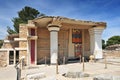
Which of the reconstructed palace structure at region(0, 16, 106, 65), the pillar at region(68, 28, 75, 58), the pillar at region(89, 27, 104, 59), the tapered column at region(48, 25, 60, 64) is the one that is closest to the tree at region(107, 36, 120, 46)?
the reconstructed palace structure at region(0, 16, 106, 65)

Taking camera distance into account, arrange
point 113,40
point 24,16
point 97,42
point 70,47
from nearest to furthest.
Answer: point 97,42 < point 70,47 < point 24,16 < point 113,40

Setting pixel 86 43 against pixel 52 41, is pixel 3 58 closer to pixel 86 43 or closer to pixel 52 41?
pixel 52 41

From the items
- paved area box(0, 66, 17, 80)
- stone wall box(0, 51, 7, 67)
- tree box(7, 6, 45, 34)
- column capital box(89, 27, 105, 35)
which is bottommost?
paved area box(0, 66, 17, 80)

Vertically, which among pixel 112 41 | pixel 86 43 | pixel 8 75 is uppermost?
pixel 112 41

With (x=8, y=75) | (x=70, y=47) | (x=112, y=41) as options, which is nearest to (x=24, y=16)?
(x=70, y=47)

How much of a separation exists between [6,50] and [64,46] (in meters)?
6.77

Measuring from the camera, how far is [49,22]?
15.7 meters

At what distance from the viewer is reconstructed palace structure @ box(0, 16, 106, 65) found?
51.0ft

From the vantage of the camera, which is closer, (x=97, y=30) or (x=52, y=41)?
(x=52, y=41)

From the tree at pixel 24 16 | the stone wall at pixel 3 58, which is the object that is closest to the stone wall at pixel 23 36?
the stone wall at pixel 3 58

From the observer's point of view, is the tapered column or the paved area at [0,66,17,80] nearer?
the paved area at [0,66,17,80]

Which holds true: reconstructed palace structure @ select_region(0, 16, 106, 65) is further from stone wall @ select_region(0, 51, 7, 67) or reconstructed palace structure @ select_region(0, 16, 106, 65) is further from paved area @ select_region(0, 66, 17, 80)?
paved area @ select_region(0, 66, 17, 80)

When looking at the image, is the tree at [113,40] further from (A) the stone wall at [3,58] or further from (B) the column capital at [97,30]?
(A) the stone wall at [3,58]

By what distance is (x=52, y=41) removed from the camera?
51.2 feet
